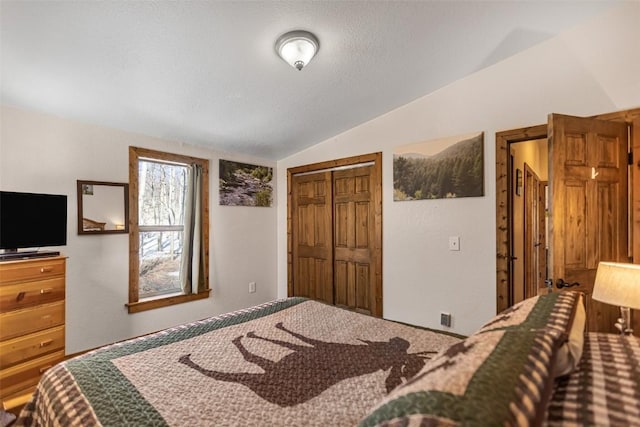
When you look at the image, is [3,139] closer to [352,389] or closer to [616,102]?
[352,389]

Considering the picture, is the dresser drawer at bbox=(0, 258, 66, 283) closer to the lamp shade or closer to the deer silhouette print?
the deer silhouette print

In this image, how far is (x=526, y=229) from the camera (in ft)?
12.7

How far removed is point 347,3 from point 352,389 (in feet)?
6.74

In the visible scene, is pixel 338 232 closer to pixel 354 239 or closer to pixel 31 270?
pixel 354 239

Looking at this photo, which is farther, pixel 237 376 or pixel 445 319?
pixel 445 319

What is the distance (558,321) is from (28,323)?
3132 millimetres

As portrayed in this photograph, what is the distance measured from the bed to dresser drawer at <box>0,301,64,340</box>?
4.25 feet

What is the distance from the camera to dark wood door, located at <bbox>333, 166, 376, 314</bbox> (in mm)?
3697

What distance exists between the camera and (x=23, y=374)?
7.15ft

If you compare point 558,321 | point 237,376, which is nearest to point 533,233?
point 558,321

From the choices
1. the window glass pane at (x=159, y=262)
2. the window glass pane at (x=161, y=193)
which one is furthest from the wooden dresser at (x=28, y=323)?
the window glass pane at (x=161, y=193)

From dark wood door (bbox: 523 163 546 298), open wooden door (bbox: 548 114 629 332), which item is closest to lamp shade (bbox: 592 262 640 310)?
open wooden door (bbox: 548 114 629 332)

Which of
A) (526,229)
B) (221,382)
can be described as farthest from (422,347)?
(526,229)

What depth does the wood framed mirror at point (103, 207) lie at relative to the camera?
2.85 metres
